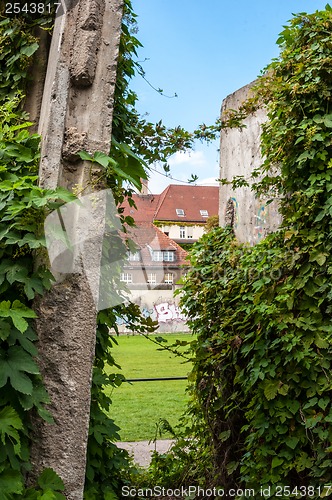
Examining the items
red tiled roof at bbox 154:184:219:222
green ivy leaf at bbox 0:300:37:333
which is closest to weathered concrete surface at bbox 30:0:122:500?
green ivy leaf at bbox 0:300:37:333

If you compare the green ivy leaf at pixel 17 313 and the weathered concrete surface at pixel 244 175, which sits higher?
the weathered concrete surface at pixel 244 175

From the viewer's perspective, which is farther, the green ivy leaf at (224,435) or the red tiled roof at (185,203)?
the red tiled roof at (185,203)

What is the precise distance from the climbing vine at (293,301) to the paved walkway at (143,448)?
2131 millimetres

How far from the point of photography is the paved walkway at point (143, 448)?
5.84 meters

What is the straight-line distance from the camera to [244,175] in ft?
14.8

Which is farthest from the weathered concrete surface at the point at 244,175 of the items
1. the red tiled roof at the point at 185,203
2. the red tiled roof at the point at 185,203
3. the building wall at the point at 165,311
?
the building wall at the point at 165,311

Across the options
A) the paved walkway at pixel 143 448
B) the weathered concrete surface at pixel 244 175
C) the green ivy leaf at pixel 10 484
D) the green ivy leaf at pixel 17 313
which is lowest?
the paved walkway at pixel 143 448

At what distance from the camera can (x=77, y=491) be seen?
2.41 metres

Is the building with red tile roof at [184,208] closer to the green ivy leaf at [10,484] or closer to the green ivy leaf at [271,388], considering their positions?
the green ivy leaf at [271,388]

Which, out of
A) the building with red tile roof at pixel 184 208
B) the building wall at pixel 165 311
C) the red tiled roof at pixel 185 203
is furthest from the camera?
the building wall at pixel 165 311

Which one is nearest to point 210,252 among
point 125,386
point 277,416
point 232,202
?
point 232,202

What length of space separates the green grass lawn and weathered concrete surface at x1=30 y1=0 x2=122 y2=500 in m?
1.92

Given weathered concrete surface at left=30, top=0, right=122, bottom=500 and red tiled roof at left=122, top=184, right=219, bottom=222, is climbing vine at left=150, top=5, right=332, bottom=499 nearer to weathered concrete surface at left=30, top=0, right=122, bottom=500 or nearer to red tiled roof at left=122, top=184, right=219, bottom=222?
weathered concrete surface at left=30, top=0, right=122, bottom=500

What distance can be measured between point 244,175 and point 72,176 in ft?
7.53
